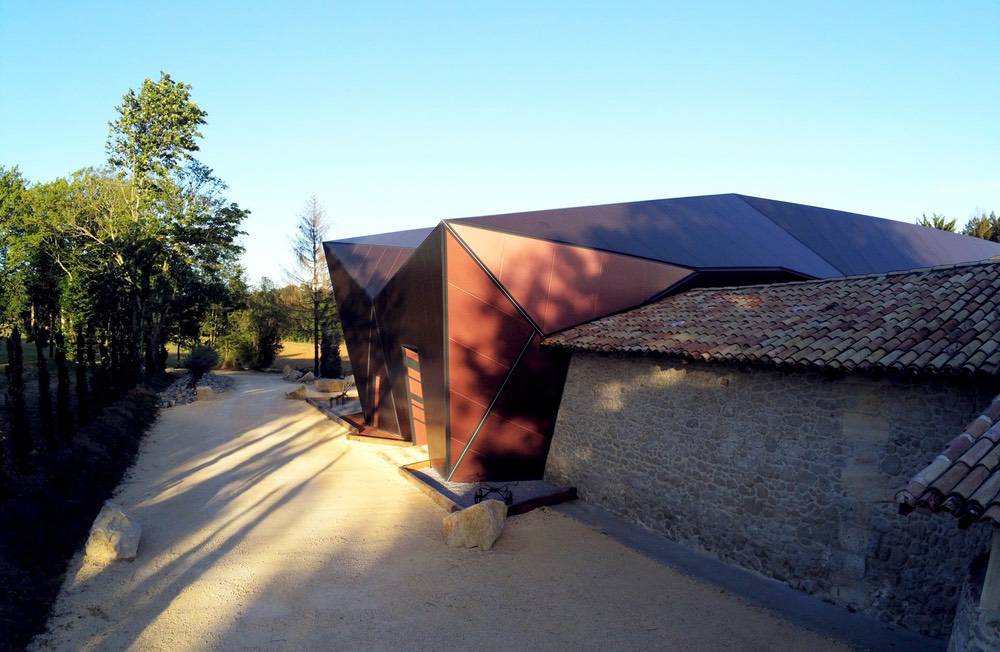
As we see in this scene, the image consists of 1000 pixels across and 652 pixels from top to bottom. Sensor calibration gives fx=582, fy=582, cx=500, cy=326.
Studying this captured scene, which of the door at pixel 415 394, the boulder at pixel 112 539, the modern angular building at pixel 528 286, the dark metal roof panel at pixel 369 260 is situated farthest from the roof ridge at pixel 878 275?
the boulder at pixel 112 539

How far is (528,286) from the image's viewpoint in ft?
36.3

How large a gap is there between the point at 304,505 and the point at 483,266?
19.1 feet

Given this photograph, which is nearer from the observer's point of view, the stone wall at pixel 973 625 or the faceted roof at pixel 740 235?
the stone wall at pixel 973 625

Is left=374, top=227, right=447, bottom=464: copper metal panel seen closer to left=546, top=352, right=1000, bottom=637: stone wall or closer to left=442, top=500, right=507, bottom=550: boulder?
left=442, top=500, right=507, bottom=550: boulder

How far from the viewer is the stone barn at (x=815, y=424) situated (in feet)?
20.9

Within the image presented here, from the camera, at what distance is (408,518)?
10664 mm

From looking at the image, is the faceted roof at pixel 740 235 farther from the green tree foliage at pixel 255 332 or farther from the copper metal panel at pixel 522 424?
the green tree foliage at pixel 255 332

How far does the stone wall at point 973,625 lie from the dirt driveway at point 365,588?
2.33 metres

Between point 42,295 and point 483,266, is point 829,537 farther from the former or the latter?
point 42,295

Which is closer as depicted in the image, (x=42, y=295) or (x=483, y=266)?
(x=483, y=266)

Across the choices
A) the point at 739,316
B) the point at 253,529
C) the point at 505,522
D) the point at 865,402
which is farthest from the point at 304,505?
the point at 865,402

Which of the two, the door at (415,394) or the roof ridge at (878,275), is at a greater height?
the roof ridge at (878,275)

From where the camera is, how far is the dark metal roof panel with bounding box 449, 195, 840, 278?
11.8 meters

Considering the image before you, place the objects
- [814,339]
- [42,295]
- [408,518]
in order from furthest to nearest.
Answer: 1. [42,295]
2. [408,518]
3. [814,339]
